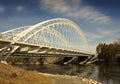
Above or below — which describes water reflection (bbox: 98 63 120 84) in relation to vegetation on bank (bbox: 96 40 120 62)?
below

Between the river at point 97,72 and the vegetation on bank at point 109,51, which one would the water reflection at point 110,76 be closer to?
the river at point 97,72

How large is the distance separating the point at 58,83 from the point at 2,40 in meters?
21.7

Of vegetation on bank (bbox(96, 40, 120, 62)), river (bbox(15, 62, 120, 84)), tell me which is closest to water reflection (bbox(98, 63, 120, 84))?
river (bbox(15, 62, 120, 84))

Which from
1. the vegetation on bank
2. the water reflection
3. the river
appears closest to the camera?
the water reflection

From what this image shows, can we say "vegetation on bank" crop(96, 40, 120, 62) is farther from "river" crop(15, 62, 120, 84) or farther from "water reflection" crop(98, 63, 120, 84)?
"water reflection" crop(98, 63, 120, 84)

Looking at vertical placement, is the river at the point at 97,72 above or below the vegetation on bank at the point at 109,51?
below

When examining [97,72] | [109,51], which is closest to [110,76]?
[97,72]

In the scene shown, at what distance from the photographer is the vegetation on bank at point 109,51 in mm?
145212

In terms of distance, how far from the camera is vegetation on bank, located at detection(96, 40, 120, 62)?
145 metres

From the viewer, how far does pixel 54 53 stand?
8681cm

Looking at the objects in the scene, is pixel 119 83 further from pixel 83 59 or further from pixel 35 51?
pixel 83 59

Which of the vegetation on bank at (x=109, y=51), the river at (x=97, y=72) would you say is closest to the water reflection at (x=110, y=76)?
the river at (x=97, y=72)

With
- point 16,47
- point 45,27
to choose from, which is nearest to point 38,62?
point 45,27

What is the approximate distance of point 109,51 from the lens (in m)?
149
